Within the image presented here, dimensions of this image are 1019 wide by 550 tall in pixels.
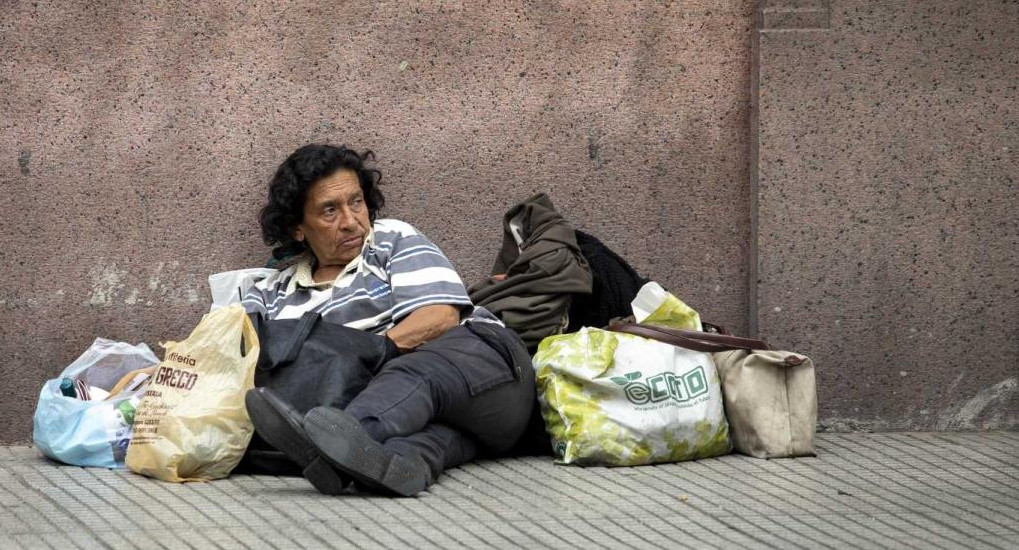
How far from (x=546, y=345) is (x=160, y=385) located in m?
1.29

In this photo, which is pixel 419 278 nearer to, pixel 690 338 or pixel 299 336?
pixel 299 336

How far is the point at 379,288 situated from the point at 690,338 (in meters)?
1.10

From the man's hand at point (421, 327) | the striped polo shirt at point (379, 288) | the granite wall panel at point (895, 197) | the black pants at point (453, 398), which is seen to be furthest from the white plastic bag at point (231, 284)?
the granite wall panel at point (895, 197)

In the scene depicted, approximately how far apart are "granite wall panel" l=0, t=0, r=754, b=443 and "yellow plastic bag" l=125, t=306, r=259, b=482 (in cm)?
84

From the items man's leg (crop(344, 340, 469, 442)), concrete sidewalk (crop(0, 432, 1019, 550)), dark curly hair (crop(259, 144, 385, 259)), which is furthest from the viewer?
dark curly hair (crop(259, 144, 385, 259))

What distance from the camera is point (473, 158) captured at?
214 inches

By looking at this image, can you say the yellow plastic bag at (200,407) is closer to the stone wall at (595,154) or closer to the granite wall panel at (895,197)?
the stone wall at (595,154)

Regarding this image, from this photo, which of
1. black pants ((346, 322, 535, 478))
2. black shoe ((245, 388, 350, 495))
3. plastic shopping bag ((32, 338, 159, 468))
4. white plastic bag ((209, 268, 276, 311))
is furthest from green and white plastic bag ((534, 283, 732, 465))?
plastic shopping bag ((32, 338, 159, 468))

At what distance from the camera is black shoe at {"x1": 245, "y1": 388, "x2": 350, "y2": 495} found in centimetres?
406

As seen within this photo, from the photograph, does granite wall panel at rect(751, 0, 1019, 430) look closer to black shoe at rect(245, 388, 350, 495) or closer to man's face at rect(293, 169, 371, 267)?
man's face at rect(293, 169, 371, 267)

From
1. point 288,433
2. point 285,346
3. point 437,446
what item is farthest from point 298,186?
point 288,433

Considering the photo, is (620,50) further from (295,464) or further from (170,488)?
(170,488)

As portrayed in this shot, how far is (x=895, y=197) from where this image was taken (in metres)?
5.31

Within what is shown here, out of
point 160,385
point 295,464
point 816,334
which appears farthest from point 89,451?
point 816,334
